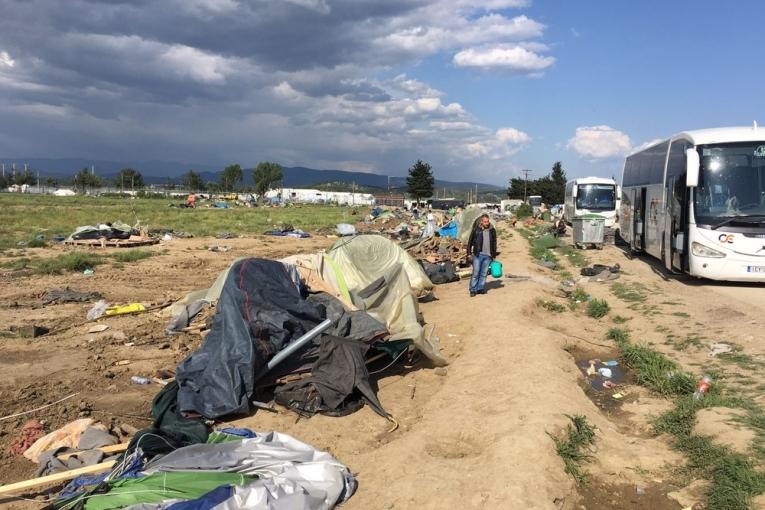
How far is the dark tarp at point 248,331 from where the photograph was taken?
608 cm

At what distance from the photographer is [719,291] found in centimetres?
1173

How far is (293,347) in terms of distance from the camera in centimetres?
688

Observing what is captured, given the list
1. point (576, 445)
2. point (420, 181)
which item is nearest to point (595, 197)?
point (576, 445)

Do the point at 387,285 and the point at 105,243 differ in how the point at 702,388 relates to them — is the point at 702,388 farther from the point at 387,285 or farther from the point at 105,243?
the point at 105,243

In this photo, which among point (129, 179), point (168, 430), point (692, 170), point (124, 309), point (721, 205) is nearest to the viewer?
point (168, 430)

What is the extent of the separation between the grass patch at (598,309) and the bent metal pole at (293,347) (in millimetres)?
6488

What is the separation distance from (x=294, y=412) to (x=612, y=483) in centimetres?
341

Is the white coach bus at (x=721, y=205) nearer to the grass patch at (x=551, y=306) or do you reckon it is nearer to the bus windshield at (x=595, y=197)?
the grass patch at (x=551, y=306)

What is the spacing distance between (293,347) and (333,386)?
0.76 meters

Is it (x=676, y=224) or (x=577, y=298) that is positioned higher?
(x=676, y=224)

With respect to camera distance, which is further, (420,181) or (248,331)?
(420,181)

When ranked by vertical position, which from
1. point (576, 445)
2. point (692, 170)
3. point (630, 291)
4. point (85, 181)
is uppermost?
point (85, 181)

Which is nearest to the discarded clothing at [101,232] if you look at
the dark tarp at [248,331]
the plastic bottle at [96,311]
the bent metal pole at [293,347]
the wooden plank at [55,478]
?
the plastic bottle at [96,311]

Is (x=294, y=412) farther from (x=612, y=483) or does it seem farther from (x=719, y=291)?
(x=719, y=291)
